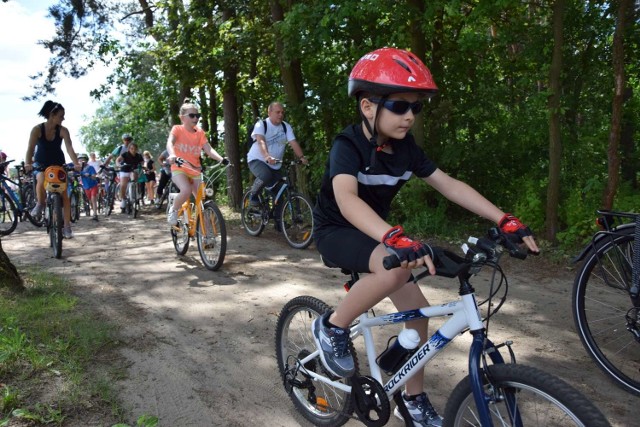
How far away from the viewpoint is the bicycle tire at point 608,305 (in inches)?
146

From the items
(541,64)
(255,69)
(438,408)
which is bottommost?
(438,408)

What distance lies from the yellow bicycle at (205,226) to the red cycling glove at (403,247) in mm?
4950

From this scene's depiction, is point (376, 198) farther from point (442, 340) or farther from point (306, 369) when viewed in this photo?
point (306, 369)

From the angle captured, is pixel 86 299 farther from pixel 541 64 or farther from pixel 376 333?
pixel 541 64

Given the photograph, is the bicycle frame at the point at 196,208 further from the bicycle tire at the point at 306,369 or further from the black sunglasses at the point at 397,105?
the black sunglasses at the point at 397,105

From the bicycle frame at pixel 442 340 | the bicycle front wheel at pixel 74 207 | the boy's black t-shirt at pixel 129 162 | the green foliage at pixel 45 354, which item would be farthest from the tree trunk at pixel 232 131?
the bicycle frame at pixel 442 340

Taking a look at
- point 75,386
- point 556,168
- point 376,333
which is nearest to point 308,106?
point 556,168

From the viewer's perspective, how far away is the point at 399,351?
2711 millimetres

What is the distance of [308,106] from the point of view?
11.7 m

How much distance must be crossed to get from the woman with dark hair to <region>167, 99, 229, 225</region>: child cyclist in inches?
70.7

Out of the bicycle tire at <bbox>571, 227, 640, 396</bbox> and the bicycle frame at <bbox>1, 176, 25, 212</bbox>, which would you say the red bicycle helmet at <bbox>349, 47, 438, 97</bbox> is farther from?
the bicycle frame at <bbox>1, 176, 25, 212</bbox>

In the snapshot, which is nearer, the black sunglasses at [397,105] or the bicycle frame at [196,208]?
the black sunglasses at [397,105]

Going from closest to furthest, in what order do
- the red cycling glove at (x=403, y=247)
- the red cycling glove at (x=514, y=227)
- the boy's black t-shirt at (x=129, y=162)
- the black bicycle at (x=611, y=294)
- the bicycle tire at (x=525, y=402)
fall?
the bicycle tire at (x=525, y=402)
the red cycling glove at (x=403, y=247)
the red cycling glove at (x=514, y=227)
the black bicycle at (x=611, y=294)
the boy's black t-shirt at (x=129, y=162)

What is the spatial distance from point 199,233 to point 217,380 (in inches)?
149
